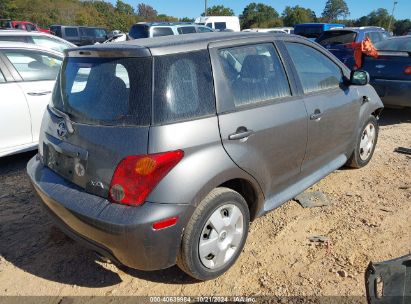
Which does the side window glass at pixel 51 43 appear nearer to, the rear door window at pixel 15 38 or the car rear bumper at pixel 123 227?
the rear door window at pixel 15 38

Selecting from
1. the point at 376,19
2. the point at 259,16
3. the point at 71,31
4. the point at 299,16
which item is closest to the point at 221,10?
the point at 259,16

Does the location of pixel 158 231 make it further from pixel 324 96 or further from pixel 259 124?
pixel 324 96

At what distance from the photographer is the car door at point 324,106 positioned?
3.23 meters

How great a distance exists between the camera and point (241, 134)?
252 cm

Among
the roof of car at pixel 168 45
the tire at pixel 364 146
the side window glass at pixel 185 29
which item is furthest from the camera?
the side window glass at pixel 185 29

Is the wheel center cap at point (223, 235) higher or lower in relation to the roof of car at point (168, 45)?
lower

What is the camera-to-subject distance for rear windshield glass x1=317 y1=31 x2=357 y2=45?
32.6ft

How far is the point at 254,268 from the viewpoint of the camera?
277 centimetres

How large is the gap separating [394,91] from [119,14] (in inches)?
2613

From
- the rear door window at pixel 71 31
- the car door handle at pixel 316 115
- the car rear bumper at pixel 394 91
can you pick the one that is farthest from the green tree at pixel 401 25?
the car door handle at pixel 316 115

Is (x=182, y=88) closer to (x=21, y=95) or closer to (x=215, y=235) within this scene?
→ (x=215, y=235)

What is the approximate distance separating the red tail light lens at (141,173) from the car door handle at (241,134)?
1.43 feet

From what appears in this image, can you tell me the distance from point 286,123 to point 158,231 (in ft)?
4.49

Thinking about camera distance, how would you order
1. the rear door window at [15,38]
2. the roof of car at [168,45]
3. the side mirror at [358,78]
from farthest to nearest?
1. the rear door window at [15,38]
2. the side mirror at [358,78]
3. the roof of car at [168,45]
